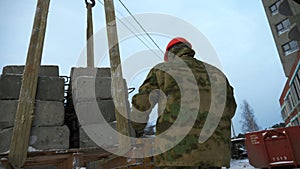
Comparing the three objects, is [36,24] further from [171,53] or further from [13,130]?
[171,53]

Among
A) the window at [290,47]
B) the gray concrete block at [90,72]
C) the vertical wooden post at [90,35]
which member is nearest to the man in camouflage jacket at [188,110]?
the gray concrete block at [90,72]

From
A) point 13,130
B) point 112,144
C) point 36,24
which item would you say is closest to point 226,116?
point 112,144

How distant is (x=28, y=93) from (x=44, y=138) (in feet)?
2.23

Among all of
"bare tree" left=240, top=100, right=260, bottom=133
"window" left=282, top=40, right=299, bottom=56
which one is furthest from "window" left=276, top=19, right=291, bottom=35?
"bare tree" left=240, top=100, right=260, bottom=133

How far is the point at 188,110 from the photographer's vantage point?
1740mm

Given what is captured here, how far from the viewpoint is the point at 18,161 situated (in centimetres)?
283

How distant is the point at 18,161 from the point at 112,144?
1238mm

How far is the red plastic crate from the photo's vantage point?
23.2 ft

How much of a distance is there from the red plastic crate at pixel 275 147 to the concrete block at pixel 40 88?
7.00 meters

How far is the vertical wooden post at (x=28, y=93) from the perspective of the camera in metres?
2.88

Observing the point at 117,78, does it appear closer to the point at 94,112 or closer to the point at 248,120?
the point at 94,112

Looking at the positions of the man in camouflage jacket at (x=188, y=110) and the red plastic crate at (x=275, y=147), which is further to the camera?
the red plastic crate at (x=275, y=147)

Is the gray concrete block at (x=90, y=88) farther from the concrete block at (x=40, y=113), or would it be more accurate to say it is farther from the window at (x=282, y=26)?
the window at (x=282, y=26)

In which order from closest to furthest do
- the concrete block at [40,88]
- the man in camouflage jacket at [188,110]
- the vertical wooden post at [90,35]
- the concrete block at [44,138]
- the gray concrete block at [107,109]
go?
the man in camouflage jacket at [188,110] < the concrete block at [44,138] < the concrete block at [40,88] < the gray concrete block at [107,109] < the vertical wooden post at [90,35]
